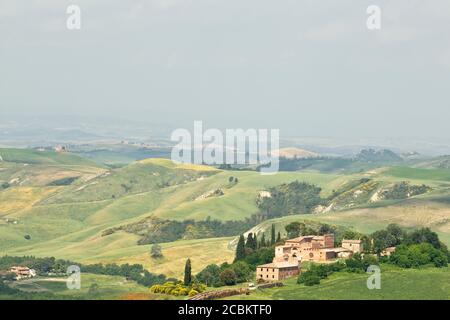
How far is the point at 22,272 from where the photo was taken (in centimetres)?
13775

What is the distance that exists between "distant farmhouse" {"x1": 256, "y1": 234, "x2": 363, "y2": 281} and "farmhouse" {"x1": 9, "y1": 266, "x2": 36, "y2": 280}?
36.8m

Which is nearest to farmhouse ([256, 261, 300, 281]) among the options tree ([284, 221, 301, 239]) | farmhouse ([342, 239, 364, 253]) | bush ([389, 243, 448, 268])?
farmhouse ([342, 239, 364, 253])

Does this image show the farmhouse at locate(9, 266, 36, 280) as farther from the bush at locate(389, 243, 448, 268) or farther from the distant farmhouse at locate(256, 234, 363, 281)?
the bush at locate(389, 243, 448, 268)

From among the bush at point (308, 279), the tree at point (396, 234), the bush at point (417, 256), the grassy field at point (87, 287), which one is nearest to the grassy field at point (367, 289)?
the bush at point (308, 279)

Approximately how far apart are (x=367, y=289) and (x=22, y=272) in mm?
53673

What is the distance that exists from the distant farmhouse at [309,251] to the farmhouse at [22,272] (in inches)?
1449

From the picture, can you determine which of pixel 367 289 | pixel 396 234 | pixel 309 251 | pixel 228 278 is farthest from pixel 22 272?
pixel 367 289

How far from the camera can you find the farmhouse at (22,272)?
13598 centimetres

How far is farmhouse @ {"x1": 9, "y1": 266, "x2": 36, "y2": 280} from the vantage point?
446ft

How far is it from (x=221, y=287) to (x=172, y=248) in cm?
6077

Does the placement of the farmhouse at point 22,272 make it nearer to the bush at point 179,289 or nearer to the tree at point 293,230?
the tree at point 293,230

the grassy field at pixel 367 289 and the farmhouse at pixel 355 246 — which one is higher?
the farmhouse at pixel 355 246
